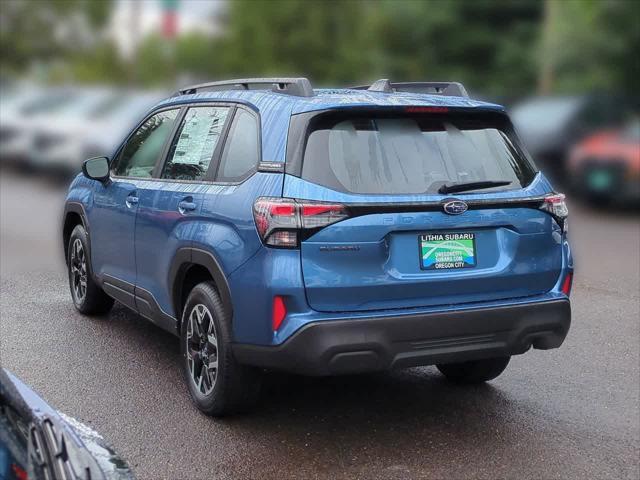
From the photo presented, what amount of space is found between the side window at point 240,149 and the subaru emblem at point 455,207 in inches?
38.2

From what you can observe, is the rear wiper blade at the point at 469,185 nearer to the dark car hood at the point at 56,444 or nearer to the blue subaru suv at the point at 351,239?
the blue subaru suv at the point at 351,239

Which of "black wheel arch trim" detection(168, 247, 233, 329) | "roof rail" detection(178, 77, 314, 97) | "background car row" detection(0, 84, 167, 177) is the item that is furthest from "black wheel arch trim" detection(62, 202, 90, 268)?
"background car row" detection(0, 84, 167, 177)

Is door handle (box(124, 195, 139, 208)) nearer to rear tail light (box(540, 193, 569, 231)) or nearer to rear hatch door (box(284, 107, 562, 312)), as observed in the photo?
rear hatch door (box(284, 107, 562, 312))

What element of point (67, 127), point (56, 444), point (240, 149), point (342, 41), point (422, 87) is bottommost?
point (67, 127)

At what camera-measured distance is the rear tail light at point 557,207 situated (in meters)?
4.62

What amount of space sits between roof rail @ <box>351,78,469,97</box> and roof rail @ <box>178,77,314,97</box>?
574 mm

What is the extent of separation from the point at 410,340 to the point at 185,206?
150cm

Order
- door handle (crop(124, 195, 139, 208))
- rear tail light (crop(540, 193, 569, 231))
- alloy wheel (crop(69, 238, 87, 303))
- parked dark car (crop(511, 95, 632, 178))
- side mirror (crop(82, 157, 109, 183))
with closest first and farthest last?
rear tail light (crop(540, 193, 569, 231)) < door handle (crop(124, 195, 139, 208)) < side mirror (crop(82, 157, 109, 183)) < alloy wheel (crop(69, 238, 87, 303)) < parked dark car (crop(511, 95, 632, 178))

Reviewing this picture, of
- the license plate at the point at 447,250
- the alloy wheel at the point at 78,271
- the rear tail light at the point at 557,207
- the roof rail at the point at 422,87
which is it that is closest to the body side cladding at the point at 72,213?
the alloy wheel at the point at 78,271

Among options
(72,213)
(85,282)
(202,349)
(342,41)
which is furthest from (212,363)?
(342,41)

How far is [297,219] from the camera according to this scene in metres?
4.05

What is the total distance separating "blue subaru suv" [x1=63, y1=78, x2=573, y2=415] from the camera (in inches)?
160

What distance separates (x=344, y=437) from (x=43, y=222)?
857 centimetres

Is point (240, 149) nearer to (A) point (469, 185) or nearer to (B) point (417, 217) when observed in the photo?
(B) point (417, 217)
